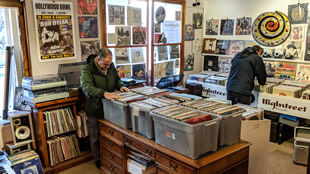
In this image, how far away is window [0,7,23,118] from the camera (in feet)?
10.3

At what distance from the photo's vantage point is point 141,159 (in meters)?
2.50

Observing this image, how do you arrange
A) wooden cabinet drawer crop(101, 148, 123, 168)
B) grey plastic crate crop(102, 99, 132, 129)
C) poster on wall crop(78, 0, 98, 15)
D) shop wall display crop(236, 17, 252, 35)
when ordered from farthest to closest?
shop wall display crop(236, 17, 252, 35), poster on wall crop(78, 0, 98, 15), wooden cabinet drawer crop(101, 148, 123, 168), grey plastic crate crop(102, 99, 132, 129)

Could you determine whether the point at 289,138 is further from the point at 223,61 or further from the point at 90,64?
the point at 90,64

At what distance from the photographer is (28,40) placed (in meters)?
3.17

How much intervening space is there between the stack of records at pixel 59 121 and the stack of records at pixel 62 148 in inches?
3.8

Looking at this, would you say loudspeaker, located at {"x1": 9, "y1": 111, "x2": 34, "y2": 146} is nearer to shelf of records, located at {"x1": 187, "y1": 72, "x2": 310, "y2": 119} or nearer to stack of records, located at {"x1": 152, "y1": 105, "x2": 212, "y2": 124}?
stack of records, located at {"x1": 152, "y1": 105, "x2": 212, "y2": 124}

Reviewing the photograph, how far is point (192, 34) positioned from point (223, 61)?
31.3 inches

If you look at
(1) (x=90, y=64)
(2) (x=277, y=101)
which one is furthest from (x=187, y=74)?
(1) (x=90, y=64)

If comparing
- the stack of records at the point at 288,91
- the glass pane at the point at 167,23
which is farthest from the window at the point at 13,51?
the stack of records at the point at 288,91

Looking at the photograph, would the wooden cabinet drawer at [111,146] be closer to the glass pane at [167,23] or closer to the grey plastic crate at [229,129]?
the grey plastic crate at [229,129]

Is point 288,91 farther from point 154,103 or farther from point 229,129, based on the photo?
point 154,103

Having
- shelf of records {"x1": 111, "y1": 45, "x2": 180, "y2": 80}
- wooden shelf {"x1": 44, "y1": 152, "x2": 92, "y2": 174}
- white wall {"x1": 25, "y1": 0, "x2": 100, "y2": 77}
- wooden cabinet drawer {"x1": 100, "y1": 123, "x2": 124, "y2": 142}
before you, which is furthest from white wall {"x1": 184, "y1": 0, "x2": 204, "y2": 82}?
wooden cabinet drawer {"x1": 100, "y1": 123, "x2": 124, "y2": 142}

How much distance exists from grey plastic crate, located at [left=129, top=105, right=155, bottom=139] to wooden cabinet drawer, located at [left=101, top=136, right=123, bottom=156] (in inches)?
13.5

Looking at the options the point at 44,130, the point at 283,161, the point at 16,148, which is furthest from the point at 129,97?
the point at 283,161
